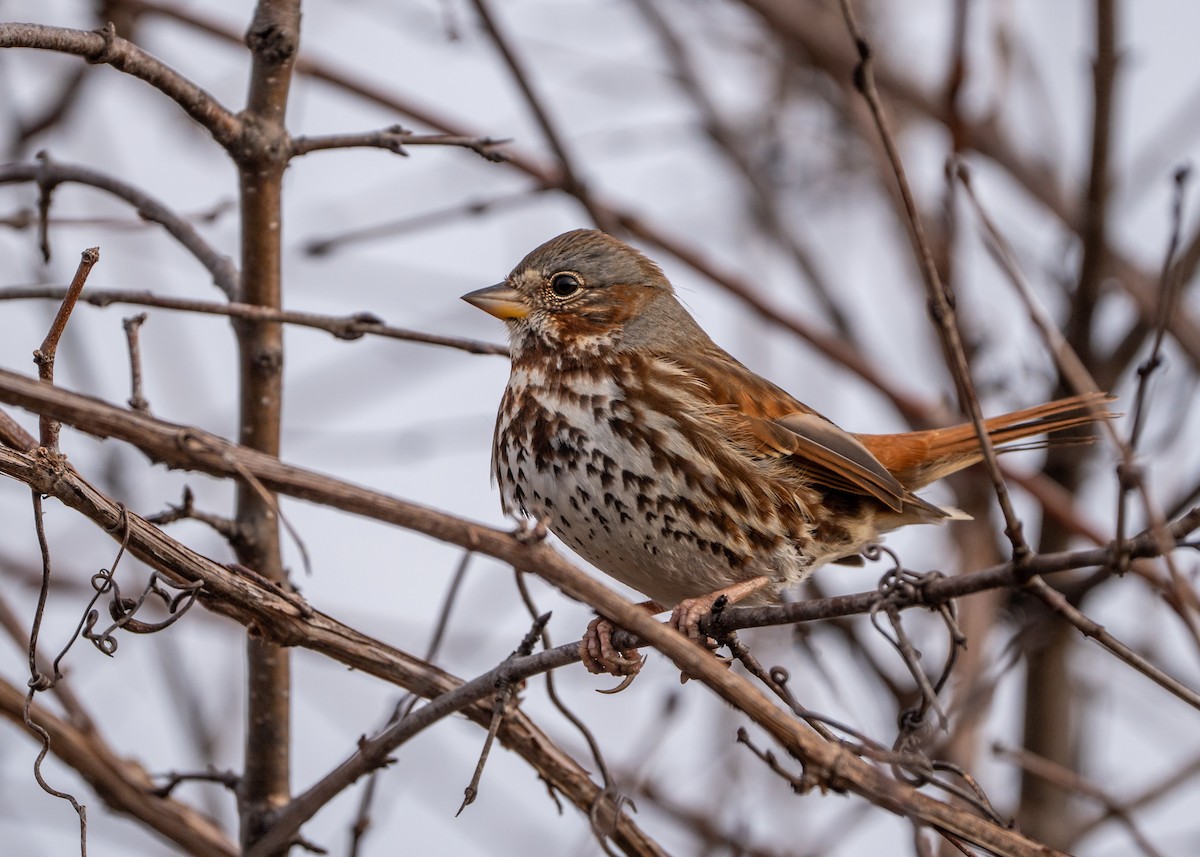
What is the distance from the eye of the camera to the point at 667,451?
12.6ft

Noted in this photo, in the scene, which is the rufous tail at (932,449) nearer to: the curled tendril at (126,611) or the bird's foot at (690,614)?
the bird's foot at (690,614)

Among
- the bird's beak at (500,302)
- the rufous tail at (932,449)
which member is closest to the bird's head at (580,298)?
the bird's beak at (500,302)

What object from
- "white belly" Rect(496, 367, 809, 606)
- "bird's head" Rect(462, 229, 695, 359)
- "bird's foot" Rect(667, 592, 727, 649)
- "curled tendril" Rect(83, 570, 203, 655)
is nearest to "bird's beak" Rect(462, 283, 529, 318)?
"bird's head" Rect(462, 229, 695, 359)

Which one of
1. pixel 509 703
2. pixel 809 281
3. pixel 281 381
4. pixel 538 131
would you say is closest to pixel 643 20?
pixel 809 281

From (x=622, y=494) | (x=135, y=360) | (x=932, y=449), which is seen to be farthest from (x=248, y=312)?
(x=932, y=449)

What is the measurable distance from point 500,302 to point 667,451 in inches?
34.9

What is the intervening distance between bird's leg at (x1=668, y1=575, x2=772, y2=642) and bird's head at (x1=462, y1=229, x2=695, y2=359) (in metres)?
0.83

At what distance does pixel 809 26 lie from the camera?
6.42 metres

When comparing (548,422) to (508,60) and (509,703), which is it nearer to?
(509,703)

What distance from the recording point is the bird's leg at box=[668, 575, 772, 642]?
3348 millimetres

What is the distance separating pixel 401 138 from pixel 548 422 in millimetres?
993

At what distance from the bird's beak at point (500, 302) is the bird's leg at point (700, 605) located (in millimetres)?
1107

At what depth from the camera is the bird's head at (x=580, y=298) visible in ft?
14.2

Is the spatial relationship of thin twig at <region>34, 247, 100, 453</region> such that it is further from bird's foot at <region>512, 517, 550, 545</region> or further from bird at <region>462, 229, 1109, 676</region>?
bird at <region>462, 229, 1109, 676</region>
